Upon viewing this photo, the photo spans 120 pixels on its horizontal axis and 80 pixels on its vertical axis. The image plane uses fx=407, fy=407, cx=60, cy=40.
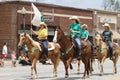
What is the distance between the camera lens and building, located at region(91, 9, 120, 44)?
69438mm

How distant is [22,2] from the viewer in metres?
51.6

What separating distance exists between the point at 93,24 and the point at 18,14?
2029 cm

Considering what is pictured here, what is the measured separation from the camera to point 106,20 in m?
74.3

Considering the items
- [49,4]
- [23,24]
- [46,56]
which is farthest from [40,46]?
[49,4]

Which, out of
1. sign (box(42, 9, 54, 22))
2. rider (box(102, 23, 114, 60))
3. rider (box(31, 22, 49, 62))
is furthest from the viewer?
sign (box(42, 9, 54, 22))

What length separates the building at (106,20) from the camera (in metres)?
69.4

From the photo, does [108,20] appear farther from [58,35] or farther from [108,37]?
[58,35]

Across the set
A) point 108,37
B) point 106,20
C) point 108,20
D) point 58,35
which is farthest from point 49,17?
point 58,35

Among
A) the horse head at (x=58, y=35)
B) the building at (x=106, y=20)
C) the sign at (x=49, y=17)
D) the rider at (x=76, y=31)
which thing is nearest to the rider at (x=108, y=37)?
the rider at (x=76, y=31)

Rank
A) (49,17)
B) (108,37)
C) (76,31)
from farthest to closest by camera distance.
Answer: (49,17)
(108,37)
(76,31)

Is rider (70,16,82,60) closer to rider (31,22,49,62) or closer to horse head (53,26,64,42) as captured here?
horse head (53,26,64,42)

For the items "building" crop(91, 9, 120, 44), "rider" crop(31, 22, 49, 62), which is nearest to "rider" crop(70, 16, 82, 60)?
"rider" crop(31, 22, 49, 62)

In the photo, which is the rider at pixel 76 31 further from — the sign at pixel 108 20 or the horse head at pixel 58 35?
the sign at pixel 108 20

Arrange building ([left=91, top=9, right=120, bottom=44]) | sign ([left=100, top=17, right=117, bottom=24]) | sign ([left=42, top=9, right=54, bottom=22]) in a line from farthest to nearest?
sign ([left=100, top=17, right=117, bottom=24])
building ([left=91, top=9, right=120, bottom=44])
sign ([left=42, top=9, right=54, bottom=22])
